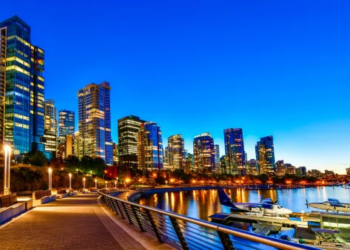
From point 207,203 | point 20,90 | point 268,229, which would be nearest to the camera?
point 268,229

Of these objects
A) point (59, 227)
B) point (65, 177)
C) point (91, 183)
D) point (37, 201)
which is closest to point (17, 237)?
point (59, 227)

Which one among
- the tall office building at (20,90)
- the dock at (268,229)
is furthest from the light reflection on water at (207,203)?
the tall office building at (20,90)

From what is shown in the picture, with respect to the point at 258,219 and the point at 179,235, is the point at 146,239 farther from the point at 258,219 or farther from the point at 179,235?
the point at 258,219

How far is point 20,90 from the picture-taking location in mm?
143000

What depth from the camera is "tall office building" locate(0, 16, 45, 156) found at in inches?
5389

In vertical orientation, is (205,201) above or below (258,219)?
below

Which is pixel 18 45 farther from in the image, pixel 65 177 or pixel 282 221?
pixel 282 221

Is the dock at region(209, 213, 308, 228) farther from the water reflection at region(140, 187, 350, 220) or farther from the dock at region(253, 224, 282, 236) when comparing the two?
the water reflection at region(140, 187, 350, 220)

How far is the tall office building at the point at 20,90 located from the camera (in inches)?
5389

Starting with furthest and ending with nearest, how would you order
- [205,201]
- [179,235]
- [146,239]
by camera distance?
[205,201], [146,239], [179,235]

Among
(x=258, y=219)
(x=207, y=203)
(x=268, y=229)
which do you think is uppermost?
(x=268, y=229)

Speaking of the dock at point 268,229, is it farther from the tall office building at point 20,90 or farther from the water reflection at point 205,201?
the tall office building at point 20,90

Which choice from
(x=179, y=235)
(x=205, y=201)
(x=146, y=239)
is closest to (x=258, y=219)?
(x=146, y=239)

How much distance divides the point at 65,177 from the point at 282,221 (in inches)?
3170
